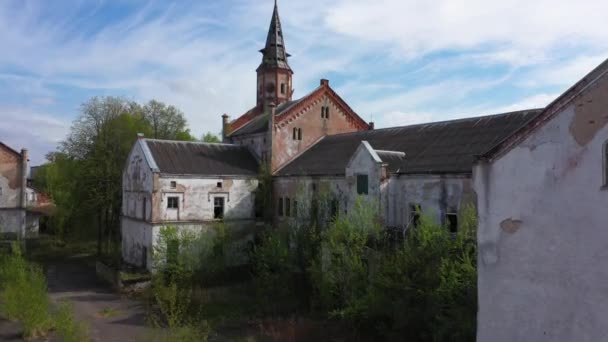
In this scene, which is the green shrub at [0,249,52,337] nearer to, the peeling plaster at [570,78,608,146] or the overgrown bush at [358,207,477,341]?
the overgrown bush at [358,207,477,341]

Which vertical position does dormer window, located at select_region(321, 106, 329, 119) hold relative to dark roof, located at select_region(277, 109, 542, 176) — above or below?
above

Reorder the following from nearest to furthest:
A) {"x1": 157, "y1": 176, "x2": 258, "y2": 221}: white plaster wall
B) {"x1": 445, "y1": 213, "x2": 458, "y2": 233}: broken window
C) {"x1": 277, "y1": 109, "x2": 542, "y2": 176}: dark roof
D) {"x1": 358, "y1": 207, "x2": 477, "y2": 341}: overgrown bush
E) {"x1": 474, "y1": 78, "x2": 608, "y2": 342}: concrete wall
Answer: {"x1": 474, "y1": 78, "x2": 608, "y2": 342}: concrete wall, {"x1": 358, "y1": 207, "x2": 477, "y2": 341}: overgrown bush, {"x1": 445, "y1": 213, "x2": 458, "y2": 233}: broken window, {"x1": 277, "y1": 109, "x2": 542, "y2": 176}: dark roof, {"x1": 157, "y1": 176, "x2": 258, "y2": 221}: white plaster wall

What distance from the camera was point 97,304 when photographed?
24.1m

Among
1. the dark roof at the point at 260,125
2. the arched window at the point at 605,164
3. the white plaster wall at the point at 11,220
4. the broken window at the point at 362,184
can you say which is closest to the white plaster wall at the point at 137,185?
the dark roof at the point at 260,125

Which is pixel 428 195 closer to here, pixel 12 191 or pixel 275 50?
pixel 275 50

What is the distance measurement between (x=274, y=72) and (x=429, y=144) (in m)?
23.2

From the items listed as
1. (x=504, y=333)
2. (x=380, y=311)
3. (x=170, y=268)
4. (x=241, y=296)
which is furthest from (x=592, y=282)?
(x=170, y=268)

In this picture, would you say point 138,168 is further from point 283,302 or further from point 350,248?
point 350,248

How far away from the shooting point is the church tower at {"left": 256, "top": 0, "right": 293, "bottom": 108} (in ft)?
142

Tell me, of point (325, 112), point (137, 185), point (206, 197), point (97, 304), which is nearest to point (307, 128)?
point (325, 112)

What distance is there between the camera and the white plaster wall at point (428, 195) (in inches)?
752

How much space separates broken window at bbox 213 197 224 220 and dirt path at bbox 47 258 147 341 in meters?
7.19

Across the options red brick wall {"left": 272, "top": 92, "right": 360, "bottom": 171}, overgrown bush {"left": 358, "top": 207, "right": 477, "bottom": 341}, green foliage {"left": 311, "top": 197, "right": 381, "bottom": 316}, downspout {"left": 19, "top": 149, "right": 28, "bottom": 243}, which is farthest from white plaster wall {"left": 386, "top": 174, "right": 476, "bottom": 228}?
downspout {"left": 19, "top": 149, "right": 28, "bottom": 243}

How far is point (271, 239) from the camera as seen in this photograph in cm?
2380
